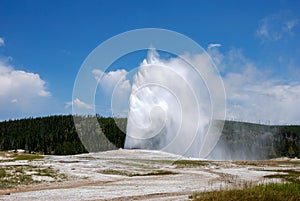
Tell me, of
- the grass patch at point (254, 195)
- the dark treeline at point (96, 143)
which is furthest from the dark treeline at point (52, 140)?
the grass patch at point (254, 195)

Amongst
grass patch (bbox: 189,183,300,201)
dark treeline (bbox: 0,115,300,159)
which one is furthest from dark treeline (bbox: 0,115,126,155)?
grass patch (bbox: 189,183,300,201)

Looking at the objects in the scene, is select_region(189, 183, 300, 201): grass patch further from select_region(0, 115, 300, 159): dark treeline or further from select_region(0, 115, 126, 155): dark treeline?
select_region(0, 115, 126, 155): dark treeline

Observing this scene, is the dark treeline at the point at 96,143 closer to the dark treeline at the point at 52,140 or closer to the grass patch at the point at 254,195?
the dark treeline at the point at 52,140

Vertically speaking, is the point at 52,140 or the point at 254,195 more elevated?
the point at 52,140

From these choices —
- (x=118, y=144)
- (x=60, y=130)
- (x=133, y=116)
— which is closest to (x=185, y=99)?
(x=133, y=116)

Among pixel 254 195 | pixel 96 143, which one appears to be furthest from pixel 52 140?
pixel 254 195

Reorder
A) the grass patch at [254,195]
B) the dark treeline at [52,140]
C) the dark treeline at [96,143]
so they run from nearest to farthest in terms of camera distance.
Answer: the grass patch at [254,195], the dark treeline at [96,143], the dark treeline at [52,140]

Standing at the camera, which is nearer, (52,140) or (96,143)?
(96,143)

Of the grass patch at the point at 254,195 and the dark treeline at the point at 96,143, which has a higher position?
the dark treeline at the point at 96,143

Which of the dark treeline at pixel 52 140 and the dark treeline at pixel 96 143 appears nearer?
the dark treeline at pixel 96 143

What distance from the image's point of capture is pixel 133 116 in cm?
9788

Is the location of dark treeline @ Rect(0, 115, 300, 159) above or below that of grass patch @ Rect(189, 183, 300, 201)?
above

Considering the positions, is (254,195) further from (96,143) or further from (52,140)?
(52,140)

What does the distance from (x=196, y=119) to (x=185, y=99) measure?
8298 millimetres
